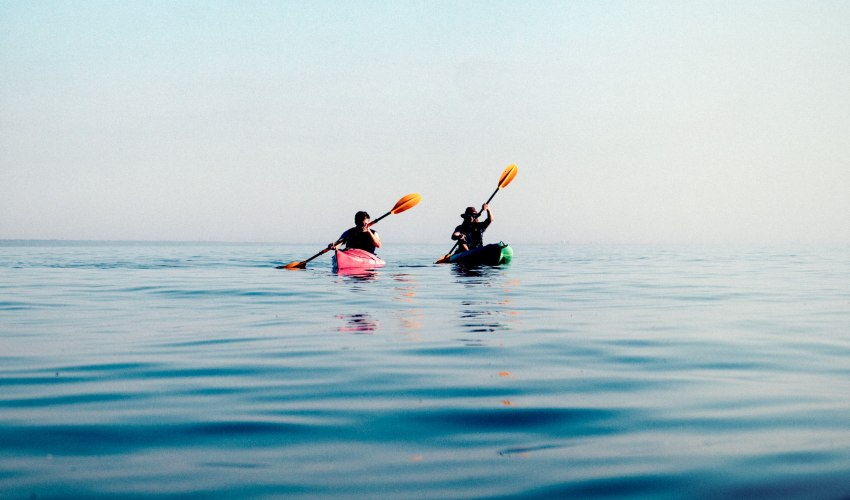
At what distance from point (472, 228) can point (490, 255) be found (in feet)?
4.34

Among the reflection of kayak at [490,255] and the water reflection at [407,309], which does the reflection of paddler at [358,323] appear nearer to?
the water reflection at [407,309]

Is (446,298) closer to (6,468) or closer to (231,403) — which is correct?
(231,403)

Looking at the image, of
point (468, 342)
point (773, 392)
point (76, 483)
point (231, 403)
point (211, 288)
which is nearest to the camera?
point (76, 483)

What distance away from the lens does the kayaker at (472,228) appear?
69.5ft

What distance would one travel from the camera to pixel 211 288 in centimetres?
1364

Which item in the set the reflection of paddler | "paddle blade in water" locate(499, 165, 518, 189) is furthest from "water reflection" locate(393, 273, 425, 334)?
"paddle blade in water" locate(499, 165, 518, 189)

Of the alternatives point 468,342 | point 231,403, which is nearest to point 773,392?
point 468,342

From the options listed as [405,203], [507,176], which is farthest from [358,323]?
[507,176]

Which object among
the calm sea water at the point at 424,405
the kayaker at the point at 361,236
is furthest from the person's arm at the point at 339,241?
the calm sea water at the point at 424,405

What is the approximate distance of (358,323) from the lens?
310 inches

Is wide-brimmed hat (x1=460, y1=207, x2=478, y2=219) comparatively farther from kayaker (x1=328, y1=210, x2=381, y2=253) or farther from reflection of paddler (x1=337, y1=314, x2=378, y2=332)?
reflection of paddler (x1=337, y1=314, x2=378, y2=332)

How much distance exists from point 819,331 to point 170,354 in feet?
21.1

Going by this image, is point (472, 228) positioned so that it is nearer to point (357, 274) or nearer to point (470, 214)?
point (470, 214)

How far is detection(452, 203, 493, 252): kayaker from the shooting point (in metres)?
21.2
